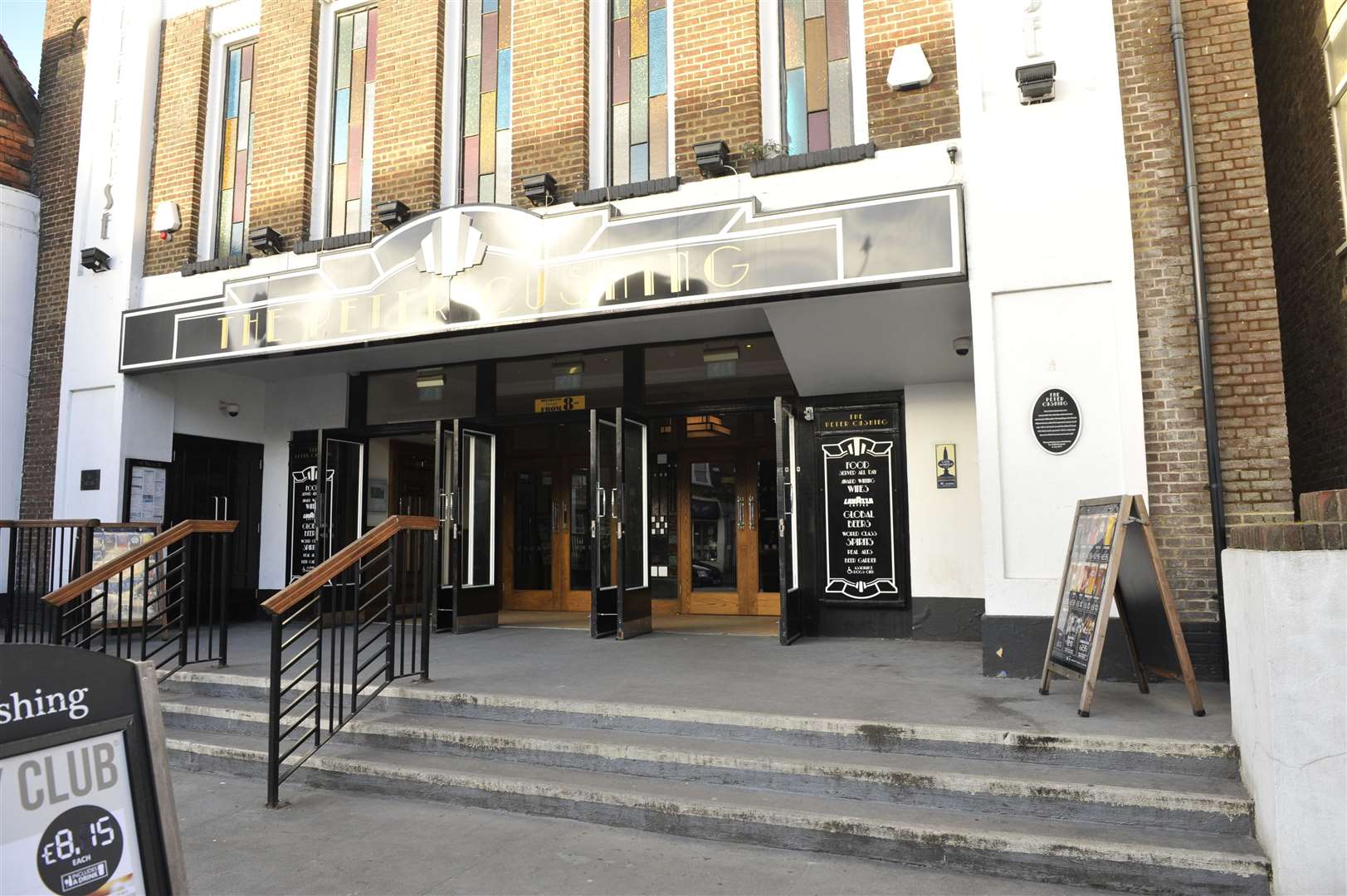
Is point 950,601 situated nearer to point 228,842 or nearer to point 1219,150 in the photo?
point 1219,150

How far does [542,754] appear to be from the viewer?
452cm

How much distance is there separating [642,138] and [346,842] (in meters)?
6.18

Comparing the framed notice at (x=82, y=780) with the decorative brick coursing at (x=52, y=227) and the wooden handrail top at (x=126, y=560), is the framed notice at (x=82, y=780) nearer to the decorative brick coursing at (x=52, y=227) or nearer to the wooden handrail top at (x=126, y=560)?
the wooden handrail top at (x=126, y=560)

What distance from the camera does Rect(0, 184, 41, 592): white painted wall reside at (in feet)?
31.1

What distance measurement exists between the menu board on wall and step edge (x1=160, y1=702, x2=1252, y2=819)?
4.05 meters

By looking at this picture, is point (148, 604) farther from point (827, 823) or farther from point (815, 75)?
point (815, 75)

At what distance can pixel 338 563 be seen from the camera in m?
4.60

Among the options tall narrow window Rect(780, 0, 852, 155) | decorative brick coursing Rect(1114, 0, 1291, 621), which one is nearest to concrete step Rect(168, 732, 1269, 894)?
decorative brick coursing Rect(1114, 0, 1291, 621)

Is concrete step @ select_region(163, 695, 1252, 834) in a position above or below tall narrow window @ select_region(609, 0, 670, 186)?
below

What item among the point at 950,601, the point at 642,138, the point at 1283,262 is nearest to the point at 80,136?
the point at 642,138

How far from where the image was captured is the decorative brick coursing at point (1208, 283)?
5.25 metres

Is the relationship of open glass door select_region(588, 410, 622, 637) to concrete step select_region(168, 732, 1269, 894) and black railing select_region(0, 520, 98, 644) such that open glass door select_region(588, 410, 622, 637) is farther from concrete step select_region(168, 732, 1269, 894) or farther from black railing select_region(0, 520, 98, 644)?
black railing select_region(0, 520, 98, 644)

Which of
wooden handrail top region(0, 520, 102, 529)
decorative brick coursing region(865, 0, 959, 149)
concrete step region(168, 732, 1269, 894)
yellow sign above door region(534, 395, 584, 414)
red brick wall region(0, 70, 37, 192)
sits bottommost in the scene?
concrete step region(168, 732, 1269, 894)

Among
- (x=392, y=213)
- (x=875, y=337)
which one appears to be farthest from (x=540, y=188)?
(x=875, y=337)
